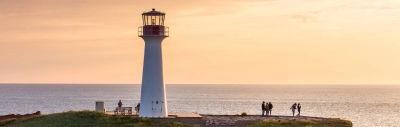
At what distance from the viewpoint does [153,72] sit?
43.9 metres

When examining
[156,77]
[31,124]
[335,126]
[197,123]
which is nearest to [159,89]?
[156,77]

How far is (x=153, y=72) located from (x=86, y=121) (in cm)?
581

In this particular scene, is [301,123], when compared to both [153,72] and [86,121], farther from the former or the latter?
[86,121]

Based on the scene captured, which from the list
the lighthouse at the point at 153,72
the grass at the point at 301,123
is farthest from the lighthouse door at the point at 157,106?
the grass at the point at 301,123

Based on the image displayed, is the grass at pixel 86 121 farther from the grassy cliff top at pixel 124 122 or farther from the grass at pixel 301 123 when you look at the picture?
the grass at pixel 301 123

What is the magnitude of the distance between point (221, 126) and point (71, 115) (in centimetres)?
1183

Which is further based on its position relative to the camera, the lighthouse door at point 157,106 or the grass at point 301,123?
the lighthouse door at point 157,106

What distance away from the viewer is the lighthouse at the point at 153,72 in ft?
144

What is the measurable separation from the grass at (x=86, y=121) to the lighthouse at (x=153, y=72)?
1569mm

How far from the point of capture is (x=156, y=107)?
4409cm

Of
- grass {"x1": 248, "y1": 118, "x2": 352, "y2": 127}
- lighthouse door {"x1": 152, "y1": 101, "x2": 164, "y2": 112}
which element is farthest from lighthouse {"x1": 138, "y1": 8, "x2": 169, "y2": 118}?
grass {"x1": 248, "y1": 118, "x2": 352, "y2": 127}

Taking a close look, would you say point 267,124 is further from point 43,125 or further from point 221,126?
point 43,125

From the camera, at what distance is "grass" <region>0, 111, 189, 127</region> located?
41688 mm

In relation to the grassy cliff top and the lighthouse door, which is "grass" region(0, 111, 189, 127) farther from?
the lighthouse door
